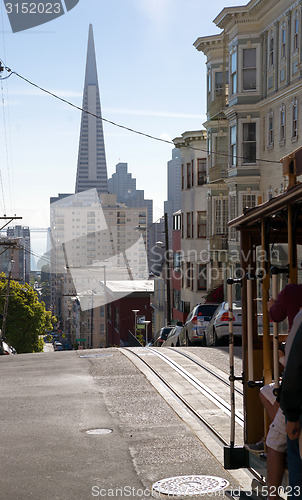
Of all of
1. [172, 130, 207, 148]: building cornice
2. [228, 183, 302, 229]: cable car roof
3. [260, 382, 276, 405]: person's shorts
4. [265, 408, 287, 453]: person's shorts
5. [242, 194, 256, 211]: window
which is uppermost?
[172, 130, 207, 148]: building cornice

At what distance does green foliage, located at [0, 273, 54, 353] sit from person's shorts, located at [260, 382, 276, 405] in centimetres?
6070

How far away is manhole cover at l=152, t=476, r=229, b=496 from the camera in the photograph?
755 cm

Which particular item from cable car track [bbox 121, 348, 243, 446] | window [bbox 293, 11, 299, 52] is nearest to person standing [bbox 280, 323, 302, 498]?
cable car track [bbox 121, 348, 243, 446]

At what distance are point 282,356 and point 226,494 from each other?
167cm

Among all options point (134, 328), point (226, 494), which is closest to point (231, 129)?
point (226, 494)

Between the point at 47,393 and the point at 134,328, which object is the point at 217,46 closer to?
the point at 47,393

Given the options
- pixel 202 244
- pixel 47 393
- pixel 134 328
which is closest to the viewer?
pixel 47 393

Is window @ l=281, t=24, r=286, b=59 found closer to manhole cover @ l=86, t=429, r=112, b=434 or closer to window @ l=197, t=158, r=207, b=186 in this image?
window @ l=197, t=158, r=207, b=186

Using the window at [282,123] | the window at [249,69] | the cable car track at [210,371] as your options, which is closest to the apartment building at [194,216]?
the window at [249,69]

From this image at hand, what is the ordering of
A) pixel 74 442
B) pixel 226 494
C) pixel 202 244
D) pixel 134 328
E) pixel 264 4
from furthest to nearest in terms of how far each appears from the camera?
pixel 134 328 < pixel 202 244 < pixel 264 4 < pixel 74 442 < pixel 226 494

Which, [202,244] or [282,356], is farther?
[202,244]

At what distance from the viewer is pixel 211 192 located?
42562mm

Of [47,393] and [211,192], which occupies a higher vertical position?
[211,192]

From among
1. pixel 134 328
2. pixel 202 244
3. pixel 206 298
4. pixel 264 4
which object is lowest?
pixel 134 328
